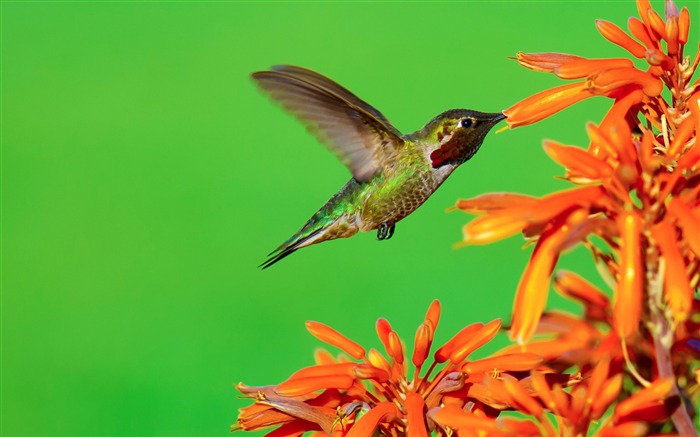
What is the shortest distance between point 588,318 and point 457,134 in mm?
904

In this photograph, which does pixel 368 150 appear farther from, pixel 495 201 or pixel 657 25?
pixel 495 201

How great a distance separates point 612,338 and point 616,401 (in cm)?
5

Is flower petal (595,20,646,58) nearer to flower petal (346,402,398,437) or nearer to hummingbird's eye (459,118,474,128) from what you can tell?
flower petal (346,402,398,437)

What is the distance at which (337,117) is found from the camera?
171 centimetres

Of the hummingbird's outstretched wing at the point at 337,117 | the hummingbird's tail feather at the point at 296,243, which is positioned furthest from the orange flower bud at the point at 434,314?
the hummingbird's tail feather at the point at 296,243

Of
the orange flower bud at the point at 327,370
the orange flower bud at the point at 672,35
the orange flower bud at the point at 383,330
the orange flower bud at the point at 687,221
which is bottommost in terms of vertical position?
the orange flower bud at the point at 327,370

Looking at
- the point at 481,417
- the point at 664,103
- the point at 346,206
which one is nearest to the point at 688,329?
the point at 481,417

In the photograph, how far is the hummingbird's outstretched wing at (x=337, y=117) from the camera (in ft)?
5.18

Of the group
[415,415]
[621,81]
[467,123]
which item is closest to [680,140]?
[621,81]

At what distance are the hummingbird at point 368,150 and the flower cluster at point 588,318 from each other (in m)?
0.68

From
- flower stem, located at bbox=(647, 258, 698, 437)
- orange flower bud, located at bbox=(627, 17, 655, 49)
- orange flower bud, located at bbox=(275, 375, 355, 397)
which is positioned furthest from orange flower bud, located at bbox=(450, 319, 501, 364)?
orange flower bud, located at bbox=(627, 17, 655, 49)

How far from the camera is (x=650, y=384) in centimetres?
68

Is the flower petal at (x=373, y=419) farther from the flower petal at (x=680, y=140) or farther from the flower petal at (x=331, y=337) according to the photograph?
the flower petal at (x=680, y=140)

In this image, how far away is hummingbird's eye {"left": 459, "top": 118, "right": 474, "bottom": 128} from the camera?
165 cm
